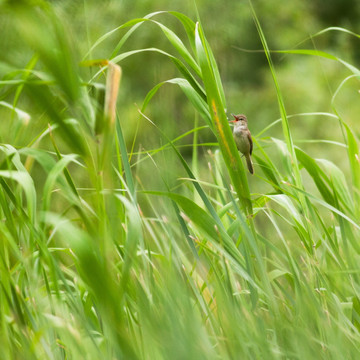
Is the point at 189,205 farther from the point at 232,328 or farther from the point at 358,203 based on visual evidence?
the point at 358,203

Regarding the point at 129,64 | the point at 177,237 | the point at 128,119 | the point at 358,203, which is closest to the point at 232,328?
the point at 177,237

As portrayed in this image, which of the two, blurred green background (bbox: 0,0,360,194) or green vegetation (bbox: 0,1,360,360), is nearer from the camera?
green vegetation (bbox: 0,1,360,360)

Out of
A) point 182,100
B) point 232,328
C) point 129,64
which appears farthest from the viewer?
point 182,100

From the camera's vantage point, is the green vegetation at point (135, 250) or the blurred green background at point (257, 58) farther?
the blurred green background at point (257, 58)

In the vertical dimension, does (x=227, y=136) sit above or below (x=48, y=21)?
below

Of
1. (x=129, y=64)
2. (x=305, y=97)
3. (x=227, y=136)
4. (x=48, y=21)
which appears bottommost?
(x=305, y=97)

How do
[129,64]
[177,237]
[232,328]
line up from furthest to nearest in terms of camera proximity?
[129,64]
[177,237]
[232,328]

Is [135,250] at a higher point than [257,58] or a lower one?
higher

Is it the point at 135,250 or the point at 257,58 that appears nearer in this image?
the point at 135,250

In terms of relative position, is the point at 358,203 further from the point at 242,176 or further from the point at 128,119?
the point at 128,119

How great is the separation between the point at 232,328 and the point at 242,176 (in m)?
0.43

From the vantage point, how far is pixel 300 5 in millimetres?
7895

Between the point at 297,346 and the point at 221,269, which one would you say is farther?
the point at 221,269

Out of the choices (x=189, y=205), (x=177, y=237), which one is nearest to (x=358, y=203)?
(x=177, y=237)
